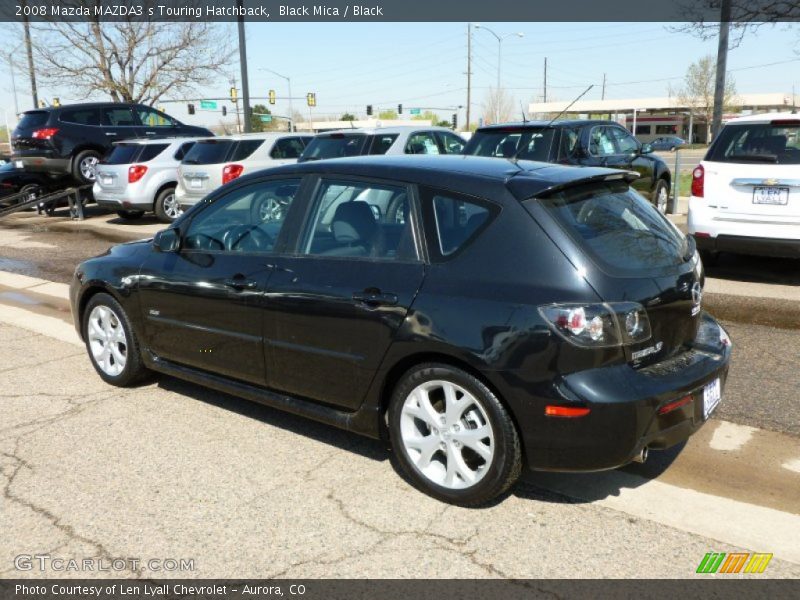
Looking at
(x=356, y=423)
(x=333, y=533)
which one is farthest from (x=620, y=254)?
(x=333, y=533)

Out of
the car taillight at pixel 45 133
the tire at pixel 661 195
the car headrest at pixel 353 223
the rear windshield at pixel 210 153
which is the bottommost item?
the tire at pixel 661 195

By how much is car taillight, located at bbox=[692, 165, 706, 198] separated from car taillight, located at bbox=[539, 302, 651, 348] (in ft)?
17.2

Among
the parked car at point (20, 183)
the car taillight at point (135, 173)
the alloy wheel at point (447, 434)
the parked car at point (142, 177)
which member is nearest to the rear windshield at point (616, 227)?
the alloy wheel at point (447, 434)

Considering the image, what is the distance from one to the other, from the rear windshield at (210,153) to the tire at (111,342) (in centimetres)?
778

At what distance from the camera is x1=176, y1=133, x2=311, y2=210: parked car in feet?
41.2

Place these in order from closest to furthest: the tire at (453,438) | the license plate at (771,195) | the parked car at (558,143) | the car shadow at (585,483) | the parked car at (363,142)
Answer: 1. the tire at (453,438)
2. the car shadow at (585,483)
3. the license plate at (771,195)
4. the parked car at (558,143)
5. the parked car at (363,142)

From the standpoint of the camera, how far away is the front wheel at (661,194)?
11.8 meters

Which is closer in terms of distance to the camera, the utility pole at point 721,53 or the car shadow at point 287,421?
the car shadow at point 287,421

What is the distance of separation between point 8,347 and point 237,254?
343 cm

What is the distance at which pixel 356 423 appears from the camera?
3777mm

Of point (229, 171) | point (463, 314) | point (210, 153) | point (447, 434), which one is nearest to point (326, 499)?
point (447, 434)

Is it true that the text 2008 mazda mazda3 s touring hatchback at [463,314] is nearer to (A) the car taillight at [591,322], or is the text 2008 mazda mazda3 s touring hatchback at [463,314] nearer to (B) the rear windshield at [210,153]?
(A) the car taillight at [591,322]

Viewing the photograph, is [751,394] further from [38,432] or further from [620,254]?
[38,432]

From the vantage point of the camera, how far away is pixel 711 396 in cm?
349
